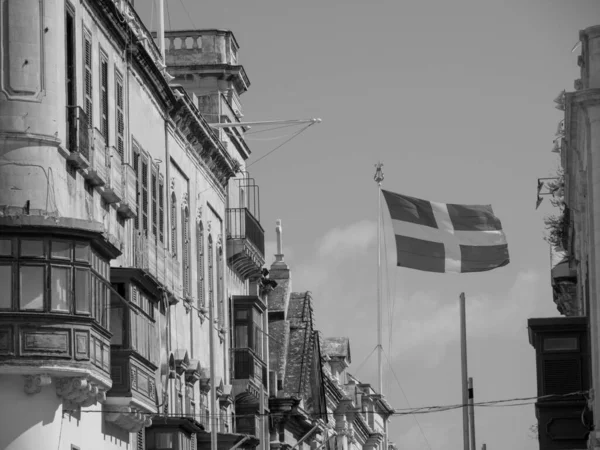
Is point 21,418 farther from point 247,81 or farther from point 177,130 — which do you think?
point 247,81

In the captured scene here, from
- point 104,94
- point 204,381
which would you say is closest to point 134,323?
point 104,94

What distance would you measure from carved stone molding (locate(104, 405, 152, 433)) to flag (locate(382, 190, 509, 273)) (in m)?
7.95

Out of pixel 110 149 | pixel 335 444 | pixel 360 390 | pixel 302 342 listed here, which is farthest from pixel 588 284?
pixel 360 390

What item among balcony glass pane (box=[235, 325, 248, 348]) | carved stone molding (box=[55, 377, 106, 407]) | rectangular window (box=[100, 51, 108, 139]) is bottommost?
carved stone molding (box=[55, 377, 106, 407])

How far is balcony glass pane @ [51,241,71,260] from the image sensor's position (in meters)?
37.9

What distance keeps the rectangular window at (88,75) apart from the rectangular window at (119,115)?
3115mm

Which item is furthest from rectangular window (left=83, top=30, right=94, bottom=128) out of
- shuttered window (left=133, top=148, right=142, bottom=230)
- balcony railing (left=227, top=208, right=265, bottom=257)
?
balcony railing (left=227, top=208, right=265, bottom=257)

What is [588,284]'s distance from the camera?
46.1 m

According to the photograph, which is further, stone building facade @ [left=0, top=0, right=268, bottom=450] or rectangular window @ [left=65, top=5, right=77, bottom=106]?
rectangular window @ [left=65, top=5, right=77, bottom=106]

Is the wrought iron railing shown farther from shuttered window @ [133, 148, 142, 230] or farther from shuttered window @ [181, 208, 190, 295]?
shuttered window @ [181, 208, 190, 295]

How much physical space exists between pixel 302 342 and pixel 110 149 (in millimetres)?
44476

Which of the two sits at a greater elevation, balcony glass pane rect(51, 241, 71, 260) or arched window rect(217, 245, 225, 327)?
arched window rect(217, 245, 225, 327)

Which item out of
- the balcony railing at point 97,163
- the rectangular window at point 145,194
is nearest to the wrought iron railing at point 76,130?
the balcony railing at point 97,163

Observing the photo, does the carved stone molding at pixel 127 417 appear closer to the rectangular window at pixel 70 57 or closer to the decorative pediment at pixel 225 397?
the rectangular window at pixel 70 57
